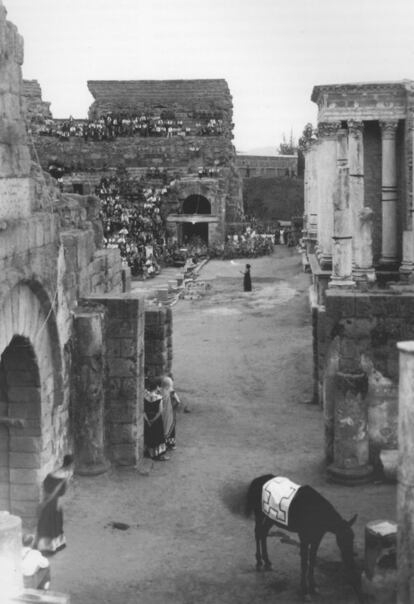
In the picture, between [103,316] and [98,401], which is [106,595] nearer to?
[98,401]

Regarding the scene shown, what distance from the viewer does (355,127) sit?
23953 mm

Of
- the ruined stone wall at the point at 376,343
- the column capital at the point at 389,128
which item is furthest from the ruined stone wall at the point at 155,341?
the column capital at the point at 389,128

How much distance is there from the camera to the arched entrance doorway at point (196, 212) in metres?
47.2

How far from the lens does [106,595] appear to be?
8797 mm

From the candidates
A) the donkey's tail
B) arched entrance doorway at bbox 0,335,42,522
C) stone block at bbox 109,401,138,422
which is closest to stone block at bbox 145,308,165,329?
stone block at bbox 109,401,138,422

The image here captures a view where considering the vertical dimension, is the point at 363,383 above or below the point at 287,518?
above

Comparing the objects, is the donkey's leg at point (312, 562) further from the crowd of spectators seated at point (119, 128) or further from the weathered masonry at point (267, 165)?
the weathered masonry at point (267, 165)

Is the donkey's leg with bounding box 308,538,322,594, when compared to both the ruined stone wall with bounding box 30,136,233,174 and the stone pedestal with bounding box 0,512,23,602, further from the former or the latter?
the ruined stone wall with bounding box 30,136,233,174

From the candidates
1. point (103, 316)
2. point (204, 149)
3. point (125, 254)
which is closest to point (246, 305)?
point (125, 254)

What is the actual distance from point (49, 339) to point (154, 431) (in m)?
2.75

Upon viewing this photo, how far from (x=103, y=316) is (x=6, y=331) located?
2873mm

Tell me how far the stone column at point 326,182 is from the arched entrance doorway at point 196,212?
21480mm

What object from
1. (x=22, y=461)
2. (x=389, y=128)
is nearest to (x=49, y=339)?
(x=22, y=461)

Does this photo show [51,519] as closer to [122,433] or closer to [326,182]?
[122,433]
